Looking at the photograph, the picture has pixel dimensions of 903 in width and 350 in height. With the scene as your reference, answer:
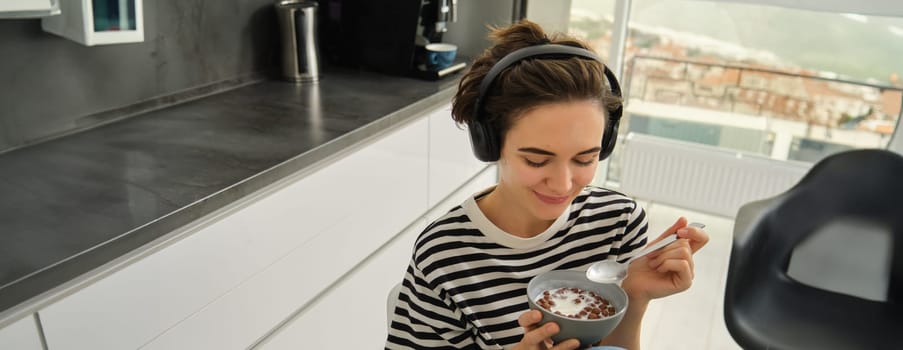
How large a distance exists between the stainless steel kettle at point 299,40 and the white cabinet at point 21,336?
1253mm

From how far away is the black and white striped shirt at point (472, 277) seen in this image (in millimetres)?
1004

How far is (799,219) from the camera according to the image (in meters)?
1.92

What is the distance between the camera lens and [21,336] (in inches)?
36.3

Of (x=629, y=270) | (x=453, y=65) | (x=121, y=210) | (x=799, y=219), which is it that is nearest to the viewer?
(x=629, y=270)

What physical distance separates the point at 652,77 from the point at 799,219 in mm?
1403

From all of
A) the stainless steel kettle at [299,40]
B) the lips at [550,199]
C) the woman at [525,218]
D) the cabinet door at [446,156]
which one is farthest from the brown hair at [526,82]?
the stainless steel kettle at [299,40]

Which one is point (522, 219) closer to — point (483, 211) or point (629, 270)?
point (483, 211)

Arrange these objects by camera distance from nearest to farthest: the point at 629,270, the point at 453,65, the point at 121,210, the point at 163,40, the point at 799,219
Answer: the point at 629,270 < the point at 121,210 < the point at 163,40 < the point at 799,219 < the point at 453,65

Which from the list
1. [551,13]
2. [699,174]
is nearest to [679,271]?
[551,13]

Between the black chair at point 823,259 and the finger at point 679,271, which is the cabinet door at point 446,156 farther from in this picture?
the finger at point 679,271

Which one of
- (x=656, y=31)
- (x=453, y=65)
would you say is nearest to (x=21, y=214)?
(x=453, y=65)

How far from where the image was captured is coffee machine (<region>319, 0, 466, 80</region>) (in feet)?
7.13

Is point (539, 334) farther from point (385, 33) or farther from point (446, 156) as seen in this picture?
point (385, 33)

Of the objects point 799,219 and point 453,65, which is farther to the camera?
point 453,65
